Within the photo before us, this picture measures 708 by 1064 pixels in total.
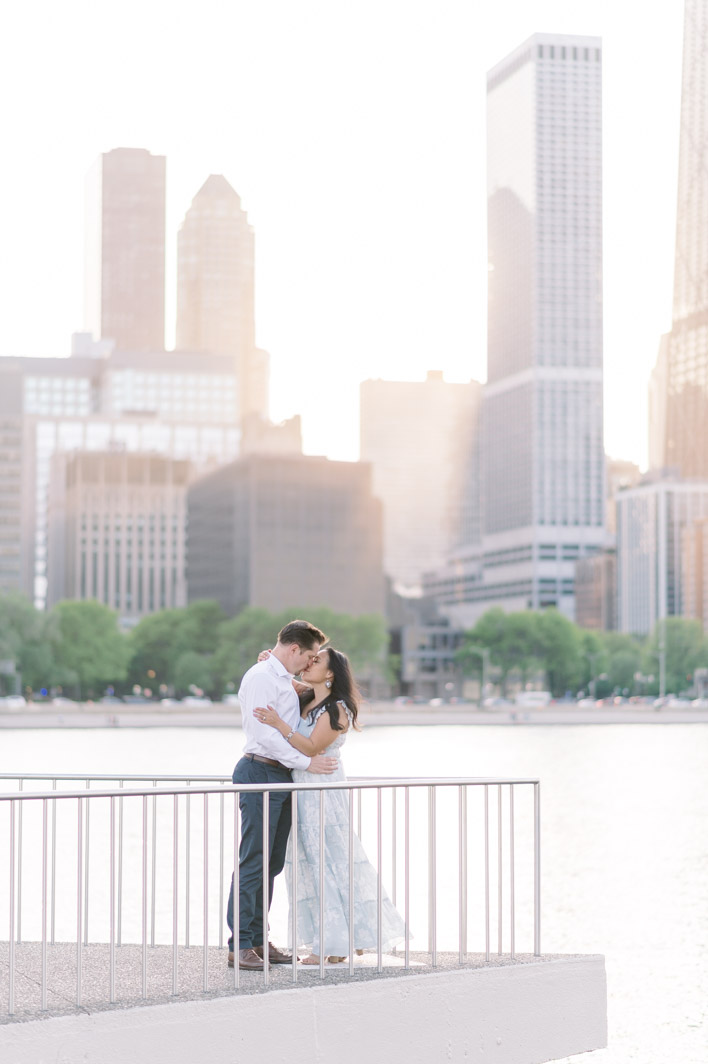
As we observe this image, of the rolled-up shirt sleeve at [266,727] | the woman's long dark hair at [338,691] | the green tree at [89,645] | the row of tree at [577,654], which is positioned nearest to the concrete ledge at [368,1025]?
the rolled-up shirt sleeve at [266,727]

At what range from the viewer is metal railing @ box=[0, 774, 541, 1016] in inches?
346

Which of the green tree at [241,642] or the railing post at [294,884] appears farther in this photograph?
the green tree at [241,642]

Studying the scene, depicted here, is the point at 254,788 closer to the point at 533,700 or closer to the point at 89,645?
the point at 89,645

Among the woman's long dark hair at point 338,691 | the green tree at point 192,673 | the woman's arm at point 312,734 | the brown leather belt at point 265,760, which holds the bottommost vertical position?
the green tree at point 192,673

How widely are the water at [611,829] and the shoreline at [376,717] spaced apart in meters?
14.6

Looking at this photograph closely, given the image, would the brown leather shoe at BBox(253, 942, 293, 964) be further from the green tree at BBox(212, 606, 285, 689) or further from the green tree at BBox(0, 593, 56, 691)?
the green tree at BBox(212, 606, 285, 689)

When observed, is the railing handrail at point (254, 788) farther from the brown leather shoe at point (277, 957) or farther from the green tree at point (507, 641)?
the green tree at point (507, 641)

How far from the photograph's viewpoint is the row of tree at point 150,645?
14075 cm

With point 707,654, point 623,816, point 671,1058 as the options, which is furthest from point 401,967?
point 707,654

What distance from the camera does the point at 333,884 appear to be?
9.48 metres

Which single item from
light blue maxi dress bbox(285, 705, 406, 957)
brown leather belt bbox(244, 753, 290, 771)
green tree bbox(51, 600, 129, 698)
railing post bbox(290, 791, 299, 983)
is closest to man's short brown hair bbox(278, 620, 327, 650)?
light blue maxi dress bbox(285, 705, 406, 957)

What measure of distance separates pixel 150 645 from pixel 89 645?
18.1 meters

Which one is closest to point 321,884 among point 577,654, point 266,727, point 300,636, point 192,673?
point 266,727

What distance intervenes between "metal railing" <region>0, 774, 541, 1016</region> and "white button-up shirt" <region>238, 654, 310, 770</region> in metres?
0.31
